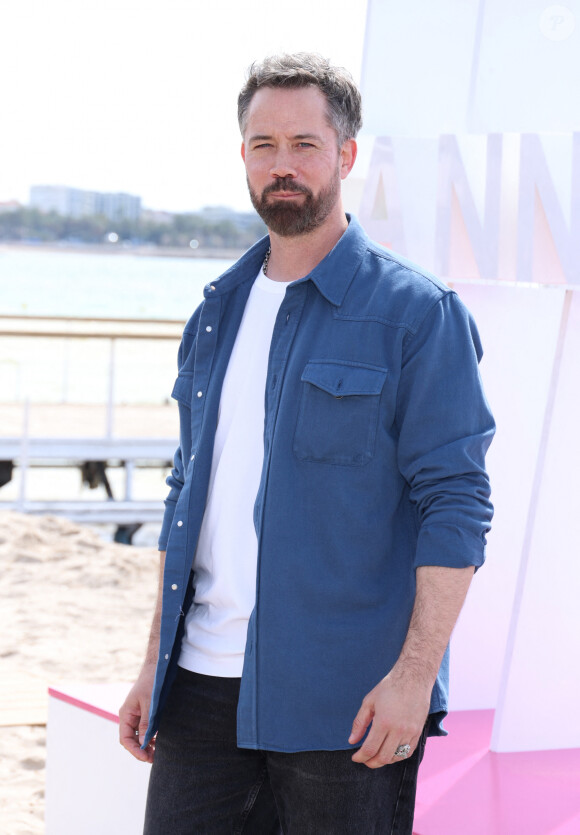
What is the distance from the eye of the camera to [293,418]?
4.52ft

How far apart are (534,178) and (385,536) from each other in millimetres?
1100

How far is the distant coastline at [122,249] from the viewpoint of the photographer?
54.0 metres

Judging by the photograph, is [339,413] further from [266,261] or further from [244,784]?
[244,784]

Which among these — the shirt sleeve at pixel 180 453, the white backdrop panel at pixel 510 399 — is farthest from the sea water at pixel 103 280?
the shirt sleeve at pixel 180 453

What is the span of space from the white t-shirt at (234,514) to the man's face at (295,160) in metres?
0.11

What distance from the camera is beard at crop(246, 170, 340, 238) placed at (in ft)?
4.78

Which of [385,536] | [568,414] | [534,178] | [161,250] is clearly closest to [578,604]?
[568,414]

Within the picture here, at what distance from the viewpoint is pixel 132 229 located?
183ft

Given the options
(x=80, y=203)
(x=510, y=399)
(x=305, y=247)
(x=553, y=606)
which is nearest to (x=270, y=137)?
(x=305, y=247)

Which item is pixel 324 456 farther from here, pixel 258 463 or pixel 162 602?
pixel 162 602

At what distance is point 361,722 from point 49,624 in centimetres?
399

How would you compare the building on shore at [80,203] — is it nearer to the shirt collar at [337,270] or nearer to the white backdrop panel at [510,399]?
the white backdrop panel at [510,399]

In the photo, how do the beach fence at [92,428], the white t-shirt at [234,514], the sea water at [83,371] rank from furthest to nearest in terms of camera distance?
the sea water at [83,371]
the beach fence at [92,428]
the white t-shirt at [234,514]

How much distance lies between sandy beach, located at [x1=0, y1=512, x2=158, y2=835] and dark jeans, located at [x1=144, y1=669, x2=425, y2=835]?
1.61m
